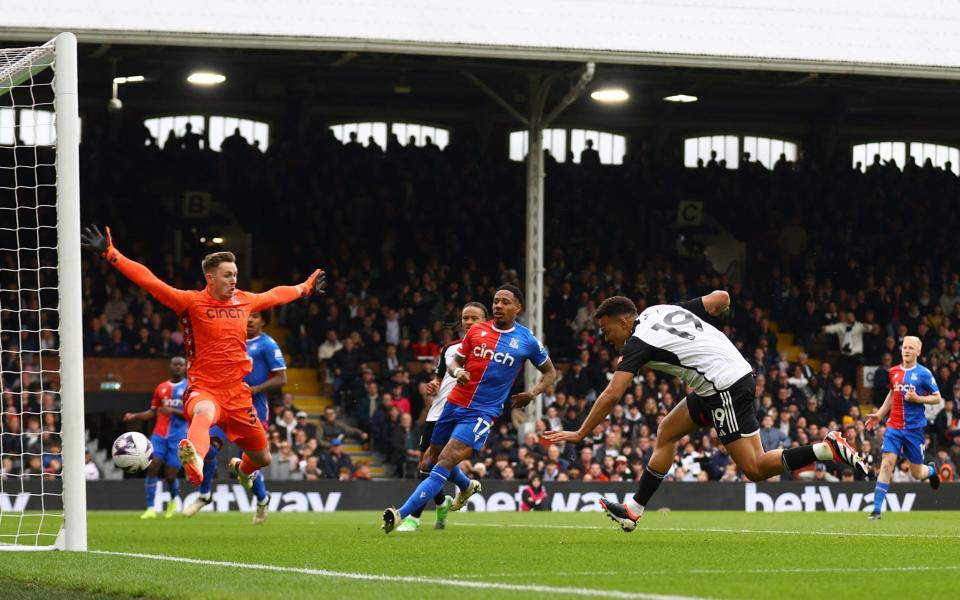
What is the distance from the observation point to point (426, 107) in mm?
36938

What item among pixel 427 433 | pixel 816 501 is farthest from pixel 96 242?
pixel 816 501

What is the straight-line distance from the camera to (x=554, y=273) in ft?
100

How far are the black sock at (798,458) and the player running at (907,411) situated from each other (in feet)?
25.9

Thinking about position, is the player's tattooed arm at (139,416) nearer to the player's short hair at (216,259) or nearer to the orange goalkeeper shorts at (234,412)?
the orange goalkeeper shorts at (234,412)

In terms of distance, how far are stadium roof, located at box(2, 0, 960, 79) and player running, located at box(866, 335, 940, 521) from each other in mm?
8873

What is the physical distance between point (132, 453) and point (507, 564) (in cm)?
414

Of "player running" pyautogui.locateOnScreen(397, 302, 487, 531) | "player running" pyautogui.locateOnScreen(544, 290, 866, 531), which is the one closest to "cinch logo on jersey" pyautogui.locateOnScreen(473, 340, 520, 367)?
"player running" pyautogui.locateOnScreen(397, 302, 487, 531)

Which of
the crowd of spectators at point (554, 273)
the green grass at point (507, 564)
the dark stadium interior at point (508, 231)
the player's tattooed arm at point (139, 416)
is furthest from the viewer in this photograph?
the dark stadium interior at point (508, 231)

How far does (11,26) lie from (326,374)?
→ 28.7ft

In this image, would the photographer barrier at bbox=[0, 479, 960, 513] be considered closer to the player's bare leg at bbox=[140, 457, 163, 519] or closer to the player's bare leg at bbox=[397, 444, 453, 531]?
the player's bare leg at bbox=[140, 457, 163, 519]

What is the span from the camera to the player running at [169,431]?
1894cm

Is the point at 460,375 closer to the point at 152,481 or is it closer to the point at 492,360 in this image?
the point at 492,360

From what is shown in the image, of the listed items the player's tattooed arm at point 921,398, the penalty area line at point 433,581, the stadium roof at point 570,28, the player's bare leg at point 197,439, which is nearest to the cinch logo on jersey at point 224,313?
the player's bare leg at point 197,439

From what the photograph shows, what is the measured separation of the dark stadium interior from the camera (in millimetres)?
26391
